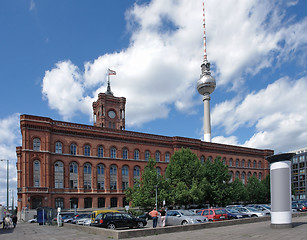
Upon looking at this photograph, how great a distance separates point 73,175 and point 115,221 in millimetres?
29254

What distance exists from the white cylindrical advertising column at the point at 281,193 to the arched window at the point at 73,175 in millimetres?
37946

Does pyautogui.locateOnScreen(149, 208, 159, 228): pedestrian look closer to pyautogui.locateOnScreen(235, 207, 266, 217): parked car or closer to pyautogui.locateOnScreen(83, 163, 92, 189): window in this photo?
pyautogui.locateOnScreen(235, 207, 266, 217): parked car

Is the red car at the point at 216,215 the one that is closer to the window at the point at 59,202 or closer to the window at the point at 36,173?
the window at the point at 59,202

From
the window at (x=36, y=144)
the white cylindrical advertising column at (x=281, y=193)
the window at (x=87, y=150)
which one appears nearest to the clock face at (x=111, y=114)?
the window at (x=87, y=150)

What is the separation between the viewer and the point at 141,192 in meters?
45.2

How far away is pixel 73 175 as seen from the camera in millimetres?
50719

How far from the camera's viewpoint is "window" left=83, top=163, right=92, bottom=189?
51875 mm

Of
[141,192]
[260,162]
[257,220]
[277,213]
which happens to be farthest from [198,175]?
[260,162]

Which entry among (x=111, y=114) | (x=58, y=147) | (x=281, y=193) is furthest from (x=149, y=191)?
(x=111, y=114)

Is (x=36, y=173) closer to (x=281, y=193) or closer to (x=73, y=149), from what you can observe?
(x=73, y=149)

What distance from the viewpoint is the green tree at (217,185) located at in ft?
163

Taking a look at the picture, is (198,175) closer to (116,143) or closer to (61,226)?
(116,143)

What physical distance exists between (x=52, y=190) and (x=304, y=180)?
328ft

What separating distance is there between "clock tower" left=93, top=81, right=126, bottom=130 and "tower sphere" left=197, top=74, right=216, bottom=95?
27.1 meters
